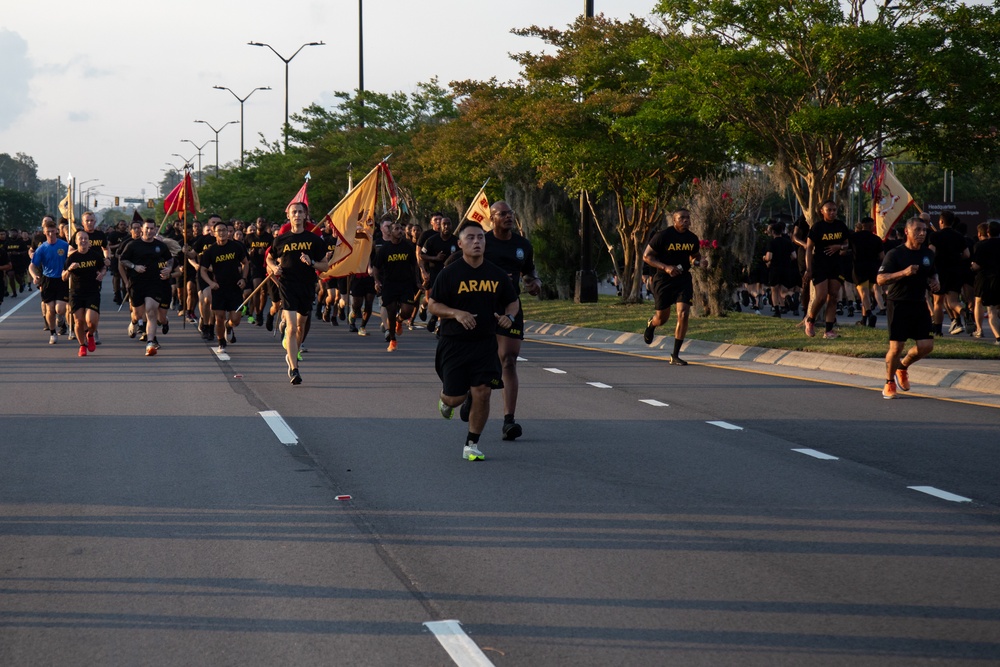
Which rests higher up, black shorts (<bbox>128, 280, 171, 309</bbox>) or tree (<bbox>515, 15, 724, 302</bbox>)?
tree (<bbox>515, 15, 724, 302</bbox>)

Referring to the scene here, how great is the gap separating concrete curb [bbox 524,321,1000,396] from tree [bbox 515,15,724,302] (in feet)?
12.6

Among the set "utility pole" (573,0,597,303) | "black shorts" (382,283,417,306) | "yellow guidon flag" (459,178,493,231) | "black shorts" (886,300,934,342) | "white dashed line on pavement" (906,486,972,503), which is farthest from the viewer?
"utility pole" (573,0,597,303)

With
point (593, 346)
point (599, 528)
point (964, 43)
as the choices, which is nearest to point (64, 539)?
point (599, 528)

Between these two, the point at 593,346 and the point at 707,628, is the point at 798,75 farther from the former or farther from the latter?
the point at 707,628

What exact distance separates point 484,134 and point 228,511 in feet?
81.3

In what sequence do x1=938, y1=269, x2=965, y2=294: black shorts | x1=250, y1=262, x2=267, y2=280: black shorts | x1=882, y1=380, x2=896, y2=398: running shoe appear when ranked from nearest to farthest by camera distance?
1. x1=882, y1=380, x2=896, y2=398: running shoe
2. x1=938, y1=269, x2=965, y2=294: black shorts
3. x1=250, y1=262, x2=267, y2=280: black shorts

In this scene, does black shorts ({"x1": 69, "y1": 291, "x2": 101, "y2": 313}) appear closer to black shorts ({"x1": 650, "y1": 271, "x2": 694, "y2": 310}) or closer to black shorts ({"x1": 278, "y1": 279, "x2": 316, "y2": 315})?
black shorts ({"x1": 278, "y1": 279, "x2": 316, "y2": 315})

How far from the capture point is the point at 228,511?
771cm

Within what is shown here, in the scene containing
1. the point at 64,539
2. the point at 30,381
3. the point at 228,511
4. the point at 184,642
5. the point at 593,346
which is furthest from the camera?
the point at 593,346

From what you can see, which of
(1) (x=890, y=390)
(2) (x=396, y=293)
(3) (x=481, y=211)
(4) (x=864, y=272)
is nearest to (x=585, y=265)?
(4) (x=864, y=272)

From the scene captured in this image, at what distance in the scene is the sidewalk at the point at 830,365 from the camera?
1401cm

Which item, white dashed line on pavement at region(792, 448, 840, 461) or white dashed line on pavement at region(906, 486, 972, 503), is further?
white dashed line on pavement at region(792, 448, 840, 461)

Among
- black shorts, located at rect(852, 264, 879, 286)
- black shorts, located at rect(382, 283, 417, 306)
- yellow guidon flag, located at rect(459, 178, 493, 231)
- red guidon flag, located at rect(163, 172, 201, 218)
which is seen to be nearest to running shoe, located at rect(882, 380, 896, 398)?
yellow guidon flag, located at rect(459, 178, 493, 231)

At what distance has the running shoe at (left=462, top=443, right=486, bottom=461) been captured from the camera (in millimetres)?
9454
